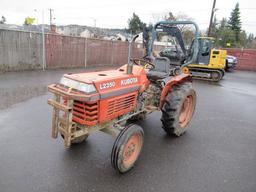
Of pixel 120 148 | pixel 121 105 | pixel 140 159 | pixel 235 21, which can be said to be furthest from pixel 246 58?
pixel 235 21

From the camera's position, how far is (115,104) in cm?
255

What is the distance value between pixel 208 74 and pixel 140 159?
30.1ft

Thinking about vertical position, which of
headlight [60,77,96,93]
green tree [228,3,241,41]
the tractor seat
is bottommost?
headlight [60,77,96,93]

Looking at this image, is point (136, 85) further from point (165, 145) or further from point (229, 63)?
point (229, 63)

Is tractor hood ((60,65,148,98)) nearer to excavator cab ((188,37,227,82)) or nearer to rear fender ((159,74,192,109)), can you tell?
rear fender ((159,74,192,109))

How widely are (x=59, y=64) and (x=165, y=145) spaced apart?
880cm

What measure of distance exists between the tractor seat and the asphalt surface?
3.72ft

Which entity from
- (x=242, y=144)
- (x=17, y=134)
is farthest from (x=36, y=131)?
(x=242, y=144)

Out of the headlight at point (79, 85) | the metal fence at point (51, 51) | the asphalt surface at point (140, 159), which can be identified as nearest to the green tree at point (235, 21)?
the metal fence at point (51, 51)

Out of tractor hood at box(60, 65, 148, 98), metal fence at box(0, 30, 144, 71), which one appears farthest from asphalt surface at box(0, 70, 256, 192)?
metal fence at box(0, 30, 144, 71)

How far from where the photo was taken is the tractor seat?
340cm

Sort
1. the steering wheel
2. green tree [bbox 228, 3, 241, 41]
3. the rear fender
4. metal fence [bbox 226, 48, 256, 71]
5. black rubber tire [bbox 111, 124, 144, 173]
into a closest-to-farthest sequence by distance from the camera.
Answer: black rubber tire [bbox 111, 124, 144, 173]
the steering wheel
the rear fender
metal fence [bbox 226, 48, 256, 71]
green tree [bbox 228, 3, 241, 41]

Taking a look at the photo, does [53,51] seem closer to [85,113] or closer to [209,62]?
[209,62]

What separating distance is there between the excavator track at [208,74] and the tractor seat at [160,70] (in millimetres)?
8231
